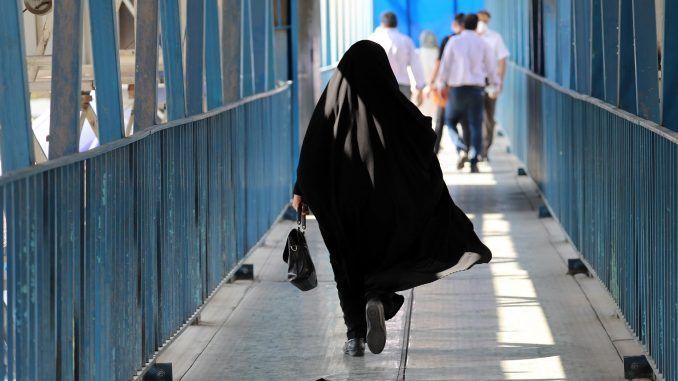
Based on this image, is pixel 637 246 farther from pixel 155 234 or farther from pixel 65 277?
pixel 65 277

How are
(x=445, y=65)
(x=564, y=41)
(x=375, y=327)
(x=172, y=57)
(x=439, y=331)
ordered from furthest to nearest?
(x=445, y=65) → (x=564, y=41) → (x=439, y=331) → (x=172, y=57) → (x=375, y=327)

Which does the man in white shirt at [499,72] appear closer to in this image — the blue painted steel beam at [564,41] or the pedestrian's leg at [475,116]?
the pedestrian's leg at [475,116]

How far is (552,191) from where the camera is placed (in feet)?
37.2

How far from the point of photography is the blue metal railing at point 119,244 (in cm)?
415

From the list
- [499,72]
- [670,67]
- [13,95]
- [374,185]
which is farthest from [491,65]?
[13,95]

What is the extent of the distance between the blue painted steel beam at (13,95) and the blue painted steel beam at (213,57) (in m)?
4.45

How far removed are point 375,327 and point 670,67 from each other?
1840 mm

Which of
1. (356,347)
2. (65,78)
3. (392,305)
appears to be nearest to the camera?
(65,78)

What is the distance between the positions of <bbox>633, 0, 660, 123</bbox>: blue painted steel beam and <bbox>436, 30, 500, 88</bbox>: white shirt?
8982mm

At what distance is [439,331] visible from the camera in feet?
24.7

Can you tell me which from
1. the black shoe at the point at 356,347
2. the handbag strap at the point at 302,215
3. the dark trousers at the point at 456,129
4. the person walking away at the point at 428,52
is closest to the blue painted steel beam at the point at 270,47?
the dark trousers at the point at 456,129

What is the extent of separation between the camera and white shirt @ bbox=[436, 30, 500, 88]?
51.2 ft

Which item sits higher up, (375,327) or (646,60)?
(646,60)

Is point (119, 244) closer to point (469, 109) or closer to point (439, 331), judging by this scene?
point (439, 331)
